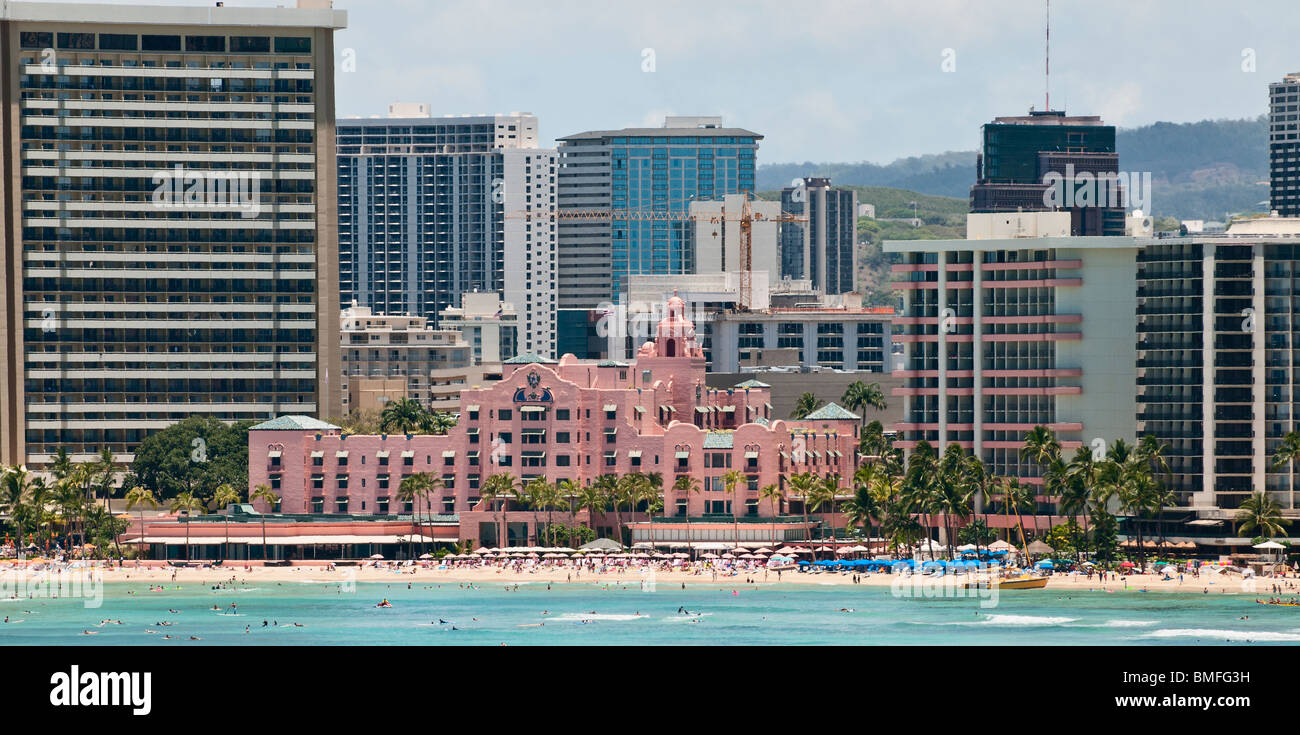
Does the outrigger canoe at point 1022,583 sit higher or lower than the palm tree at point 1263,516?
lower

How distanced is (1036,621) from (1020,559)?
31.0 m

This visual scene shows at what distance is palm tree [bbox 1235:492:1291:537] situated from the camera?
185000 mm

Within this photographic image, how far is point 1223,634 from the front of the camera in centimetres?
15100

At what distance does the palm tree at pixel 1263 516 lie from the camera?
185m

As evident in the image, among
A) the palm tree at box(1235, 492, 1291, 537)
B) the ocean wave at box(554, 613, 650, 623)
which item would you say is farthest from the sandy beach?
the ocean wave at box(554, 613, 650, 623)

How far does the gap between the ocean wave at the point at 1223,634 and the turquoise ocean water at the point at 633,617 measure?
0.17 meters

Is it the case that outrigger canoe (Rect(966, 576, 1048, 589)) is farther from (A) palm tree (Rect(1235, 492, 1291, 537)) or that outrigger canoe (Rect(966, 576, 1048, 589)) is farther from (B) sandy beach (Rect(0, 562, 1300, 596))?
(A) palm tree (Rect(1235, 492, 1291, 537))

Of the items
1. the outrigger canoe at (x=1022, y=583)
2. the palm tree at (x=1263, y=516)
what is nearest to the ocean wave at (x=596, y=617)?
the outrigger canoe at (x=1022, y=583)

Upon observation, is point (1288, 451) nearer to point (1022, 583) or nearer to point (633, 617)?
point (1022, 583)

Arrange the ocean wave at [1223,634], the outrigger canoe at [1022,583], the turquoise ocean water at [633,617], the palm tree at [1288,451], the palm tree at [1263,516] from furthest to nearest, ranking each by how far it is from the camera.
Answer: the palm tree at [1288,451] → the palm tree at [1263,516] → the outrigger canoe at [1022,583] → the turquoise ocean water at [633,617] → the ocean wave at [1223,634]

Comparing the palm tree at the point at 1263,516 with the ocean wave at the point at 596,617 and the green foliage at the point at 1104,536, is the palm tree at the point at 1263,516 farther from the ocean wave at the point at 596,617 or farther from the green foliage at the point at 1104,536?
the ocean wave at the point at 596,617

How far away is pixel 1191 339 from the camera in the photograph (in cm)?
19438
